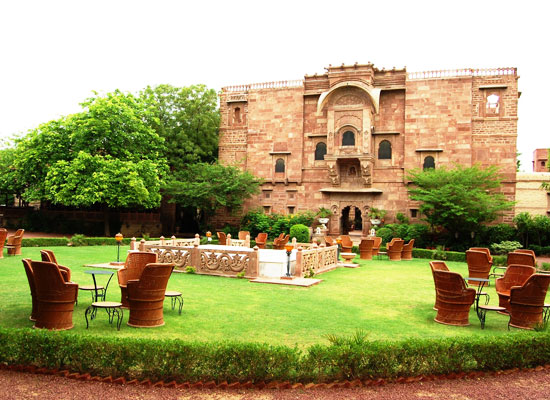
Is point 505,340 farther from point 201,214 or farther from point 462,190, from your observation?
point 201,214

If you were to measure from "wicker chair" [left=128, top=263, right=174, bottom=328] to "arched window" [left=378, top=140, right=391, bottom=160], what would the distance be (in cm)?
2359

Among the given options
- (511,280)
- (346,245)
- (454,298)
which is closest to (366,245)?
(346,245)

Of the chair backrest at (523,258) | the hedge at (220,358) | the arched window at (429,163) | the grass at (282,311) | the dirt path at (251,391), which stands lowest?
the dirt path at (251,391)

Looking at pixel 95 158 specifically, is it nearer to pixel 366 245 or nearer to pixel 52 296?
pixel 366 245

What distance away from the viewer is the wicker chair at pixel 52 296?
7.10 meters

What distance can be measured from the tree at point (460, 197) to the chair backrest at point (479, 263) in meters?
10.6

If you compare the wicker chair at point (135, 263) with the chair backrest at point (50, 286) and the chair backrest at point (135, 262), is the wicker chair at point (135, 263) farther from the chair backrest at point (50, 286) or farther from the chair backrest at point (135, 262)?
the chair backrest at point (50, 286)

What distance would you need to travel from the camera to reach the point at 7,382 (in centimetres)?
536

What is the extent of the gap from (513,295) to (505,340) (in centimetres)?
224

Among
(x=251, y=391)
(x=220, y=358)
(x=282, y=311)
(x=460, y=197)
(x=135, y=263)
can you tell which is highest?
(x=460, y=197)

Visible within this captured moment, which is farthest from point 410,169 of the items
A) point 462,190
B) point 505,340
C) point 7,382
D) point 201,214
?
point 7,382

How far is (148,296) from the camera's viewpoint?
770 cm

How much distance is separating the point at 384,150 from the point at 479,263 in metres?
16.7

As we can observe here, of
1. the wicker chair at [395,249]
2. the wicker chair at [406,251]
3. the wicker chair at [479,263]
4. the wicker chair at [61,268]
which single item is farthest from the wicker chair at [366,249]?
the wicker chair at [61,268]
